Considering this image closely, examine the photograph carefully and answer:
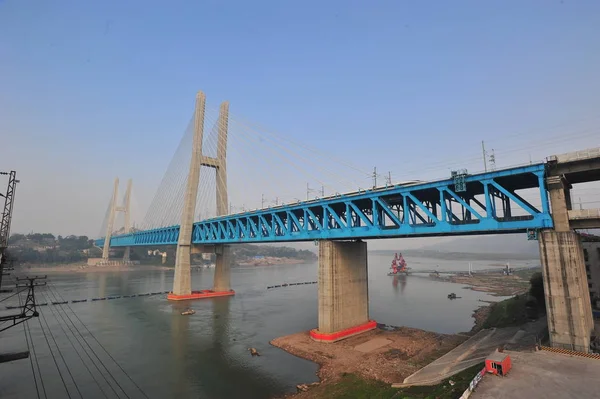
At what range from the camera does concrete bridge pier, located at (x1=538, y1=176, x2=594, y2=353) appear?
1978 centimetres

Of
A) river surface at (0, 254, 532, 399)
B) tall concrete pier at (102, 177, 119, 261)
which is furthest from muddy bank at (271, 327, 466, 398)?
tall concrete pier at (102, 177, 119, 261)

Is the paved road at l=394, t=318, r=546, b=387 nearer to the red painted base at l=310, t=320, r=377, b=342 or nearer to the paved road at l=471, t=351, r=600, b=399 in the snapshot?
the paved road at l=471, t=351, r=600, b=399

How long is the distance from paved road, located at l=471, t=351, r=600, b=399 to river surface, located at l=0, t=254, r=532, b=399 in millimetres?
14073

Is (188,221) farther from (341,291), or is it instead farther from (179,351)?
(341,291)

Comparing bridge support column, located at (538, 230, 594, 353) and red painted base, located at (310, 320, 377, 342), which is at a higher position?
bridge support column, located at (538, 230, 594, 353)

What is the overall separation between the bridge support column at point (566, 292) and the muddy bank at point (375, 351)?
1069 cm

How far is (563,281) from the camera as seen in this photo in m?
20.3

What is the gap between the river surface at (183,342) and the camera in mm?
24547

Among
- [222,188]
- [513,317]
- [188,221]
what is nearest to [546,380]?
[513,317]

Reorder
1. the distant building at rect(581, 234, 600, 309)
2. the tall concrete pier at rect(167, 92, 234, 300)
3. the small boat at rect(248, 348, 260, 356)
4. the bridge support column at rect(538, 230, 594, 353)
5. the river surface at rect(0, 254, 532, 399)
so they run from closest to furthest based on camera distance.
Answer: the bridge support column at rect(538, 230, 594, 353) → the river surface at rect(0, 254, 532, 399) → the small boat at rect(248, 348, 260, 356) → the distant building at rect(581, 234, 600, 309) → the tall concrete pier at rect(167, 92, 234, 300)

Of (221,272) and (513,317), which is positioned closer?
(513,317)

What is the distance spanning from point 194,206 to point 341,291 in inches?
1689

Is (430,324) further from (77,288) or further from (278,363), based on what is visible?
(77,288)

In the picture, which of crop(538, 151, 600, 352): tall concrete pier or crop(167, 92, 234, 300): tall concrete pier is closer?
crop(538, 151, 600, 352): tall concrete pier
